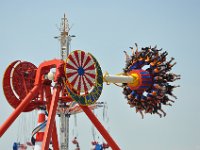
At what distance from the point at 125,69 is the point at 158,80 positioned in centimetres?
259

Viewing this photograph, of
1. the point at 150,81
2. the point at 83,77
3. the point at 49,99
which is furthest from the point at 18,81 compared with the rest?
the point at 150,81

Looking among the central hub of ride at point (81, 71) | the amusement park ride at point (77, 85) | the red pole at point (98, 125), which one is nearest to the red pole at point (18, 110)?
the amusement park ride at point (77, 85)

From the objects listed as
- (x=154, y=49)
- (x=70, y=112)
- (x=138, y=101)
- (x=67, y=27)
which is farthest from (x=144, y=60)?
(x=70, y=112)

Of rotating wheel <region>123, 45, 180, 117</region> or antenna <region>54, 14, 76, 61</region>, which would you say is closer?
rotating wheel <region>123, 45, 180, 117</region>

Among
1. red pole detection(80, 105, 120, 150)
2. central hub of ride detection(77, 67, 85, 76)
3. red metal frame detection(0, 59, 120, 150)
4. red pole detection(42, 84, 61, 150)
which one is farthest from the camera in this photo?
red pole detection(80, 105, 120, 150)

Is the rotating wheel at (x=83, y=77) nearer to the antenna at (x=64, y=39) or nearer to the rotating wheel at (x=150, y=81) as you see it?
the rotating wheel at (x=150, y=81)

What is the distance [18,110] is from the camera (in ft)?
77.9

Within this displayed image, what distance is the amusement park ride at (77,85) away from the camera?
2372 centimetres

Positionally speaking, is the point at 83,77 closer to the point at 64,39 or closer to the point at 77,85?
the point at 77,85

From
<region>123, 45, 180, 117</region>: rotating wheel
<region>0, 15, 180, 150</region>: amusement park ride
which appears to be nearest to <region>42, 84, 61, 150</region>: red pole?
<region>0, 15, 180, 150</region>: amusement park ride

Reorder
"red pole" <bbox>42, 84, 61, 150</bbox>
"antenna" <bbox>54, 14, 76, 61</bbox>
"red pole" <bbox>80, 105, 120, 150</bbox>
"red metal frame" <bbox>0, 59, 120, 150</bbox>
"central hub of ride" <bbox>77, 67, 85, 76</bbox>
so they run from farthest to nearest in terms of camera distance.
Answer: "antenna" <bbox>54, 14, 76, 61</bbox>, "red pole" <bbox>80, 105, 120, 150</bbox>, "central hub of ride" <bbox>77, 67, 85, 76</bbox>, "red metal frame" <bbox>0, 59, 120, 150</bbox>, "red pole" <bbox>42, 84, 61, 150</bbox>

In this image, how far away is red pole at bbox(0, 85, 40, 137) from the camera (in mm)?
23281

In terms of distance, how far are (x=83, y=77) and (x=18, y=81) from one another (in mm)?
4637

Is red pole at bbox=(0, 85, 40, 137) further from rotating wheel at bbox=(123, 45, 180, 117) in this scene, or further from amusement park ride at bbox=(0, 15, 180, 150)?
rotating wheel at bbox=(123, 45, 180, 117)
